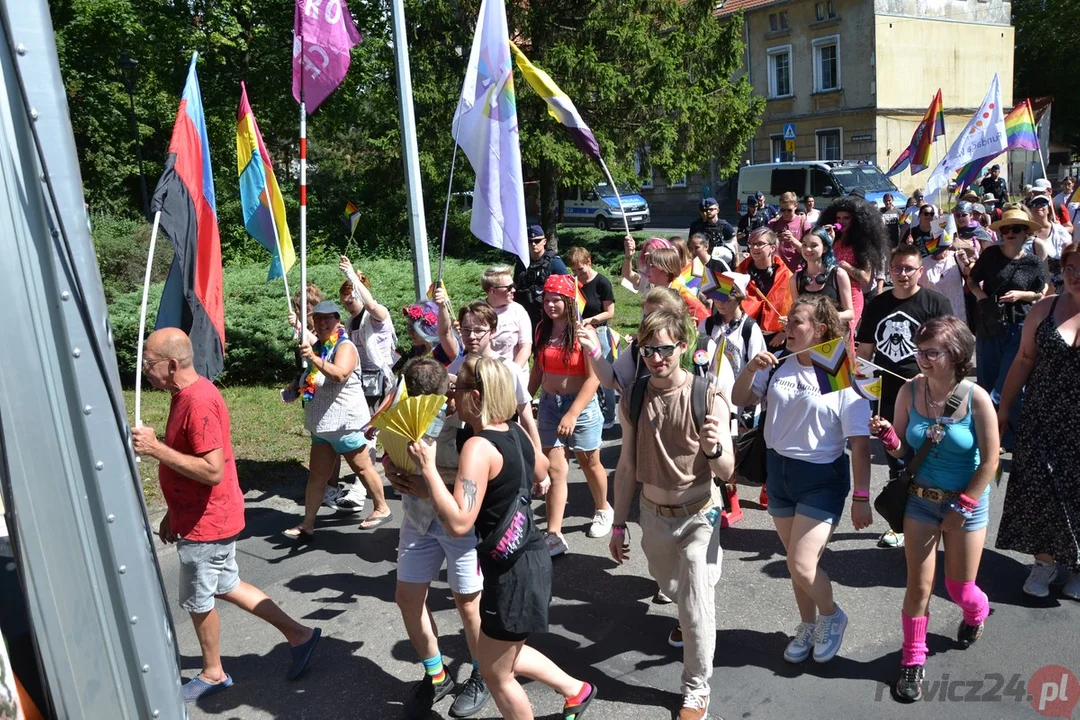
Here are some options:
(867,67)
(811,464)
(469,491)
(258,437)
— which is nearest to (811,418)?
(811,464)

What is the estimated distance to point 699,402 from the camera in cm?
392

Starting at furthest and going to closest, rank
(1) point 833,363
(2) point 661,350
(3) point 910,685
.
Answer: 1. (1) point 833,363
2. (3) point 910,685
3. (2) point 661,350

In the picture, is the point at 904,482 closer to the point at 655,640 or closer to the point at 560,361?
the point at 655,640

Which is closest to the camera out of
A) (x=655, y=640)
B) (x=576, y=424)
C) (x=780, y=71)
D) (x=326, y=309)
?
(x=655, y=640)

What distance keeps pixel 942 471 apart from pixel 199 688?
11.6 feet

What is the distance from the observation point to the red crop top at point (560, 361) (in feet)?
18.5

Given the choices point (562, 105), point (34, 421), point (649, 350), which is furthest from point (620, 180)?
point (34, 421)

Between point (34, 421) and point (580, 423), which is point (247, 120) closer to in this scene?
point (580, 423)

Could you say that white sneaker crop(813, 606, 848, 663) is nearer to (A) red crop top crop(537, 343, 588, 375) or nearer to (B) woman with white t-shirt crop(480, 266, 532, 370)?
(A) red crop top crop(537, 343, 588, 375)

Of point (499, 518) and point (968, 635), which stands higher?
point (499, 518)

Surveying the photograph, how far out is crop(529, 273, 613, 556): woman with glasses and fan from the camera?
18.2ft

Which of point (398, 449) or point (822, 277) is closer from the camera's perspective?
point (398, 449)

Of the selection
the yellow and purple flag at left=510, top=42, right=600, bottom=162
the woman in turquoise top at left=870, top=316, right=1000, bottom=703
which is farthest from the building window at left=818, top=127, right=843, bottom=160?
the woman in turquoise top at left=870, top=316, right=1000, bottom=703

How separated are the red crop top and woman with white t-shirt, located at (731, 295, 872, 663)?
1436 millimetres
